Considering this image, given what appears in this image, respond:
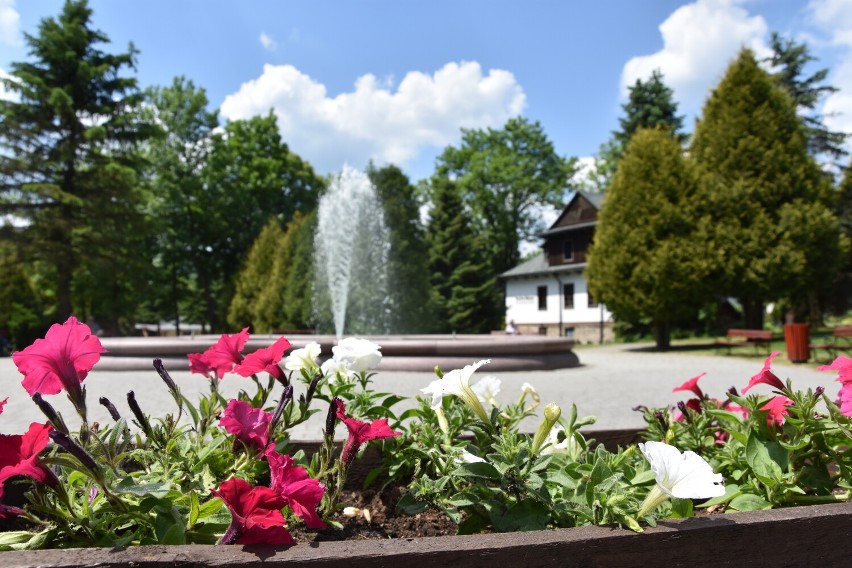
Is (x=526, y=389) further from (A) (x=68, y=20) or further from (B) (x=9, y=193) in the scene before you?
(A) (x=68, y=20)

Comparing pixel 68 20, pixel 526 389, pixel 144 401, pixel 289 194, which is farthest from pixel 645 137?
pixel 289 194

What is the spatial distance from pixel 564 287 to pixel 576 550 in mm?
34110

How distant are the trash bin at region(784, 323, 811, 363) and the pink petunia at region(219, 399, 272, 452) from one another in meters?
13.8

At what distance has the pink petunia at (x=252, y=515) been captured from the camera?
4.09 ft

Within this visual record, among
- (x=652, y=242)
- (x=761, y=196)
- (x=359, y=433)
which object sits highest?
(x=761, y=196)

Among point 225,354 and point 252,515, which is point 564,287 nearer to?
point 225,354

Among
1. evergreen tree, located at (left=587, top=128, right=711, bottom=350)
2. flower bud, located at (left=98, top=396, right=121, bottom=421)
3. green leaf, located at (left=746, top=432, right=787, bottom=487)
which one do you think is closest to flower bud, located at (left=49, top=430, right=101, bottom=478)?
flower bud, located at (left=98, top=396, right=121, bottom=421)

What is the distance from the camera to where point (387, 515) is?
192 centimetres

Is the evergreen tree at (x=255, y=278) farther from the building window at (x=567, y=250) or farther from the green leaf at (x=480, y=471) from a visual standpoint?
the green leaf at (x=480, y=471)

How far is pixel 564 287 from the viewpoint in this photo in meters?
34.5

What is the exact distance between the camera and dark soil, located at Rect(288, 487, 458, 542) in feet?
5.29

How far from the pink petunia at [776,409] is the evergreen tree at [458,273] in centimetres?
3065

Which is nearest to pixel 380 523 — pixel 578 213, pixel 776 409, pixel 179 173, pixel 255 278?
pixel 776 409

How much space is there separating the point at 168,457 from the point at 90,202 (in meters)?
25.7
